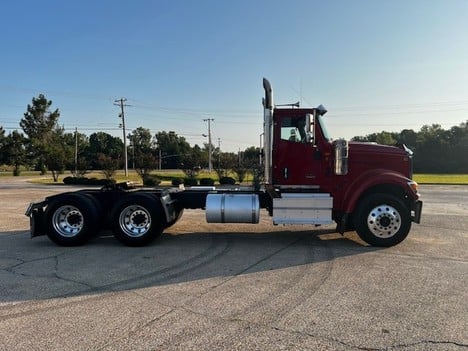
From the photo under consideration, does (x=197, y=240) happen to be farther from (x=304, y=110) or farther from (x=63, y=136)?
(x=63, y=136)

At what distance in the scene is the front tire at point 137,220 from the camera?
8.48 metres

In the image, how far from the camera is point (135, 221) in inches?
341

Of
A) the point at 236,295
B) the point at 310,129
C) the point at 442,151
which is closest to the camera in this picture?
the point at 236,295

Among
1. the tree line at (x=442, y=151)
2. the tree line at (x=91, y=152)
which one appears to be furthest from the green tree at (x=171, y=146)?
the tree line at (x=442, y=151)

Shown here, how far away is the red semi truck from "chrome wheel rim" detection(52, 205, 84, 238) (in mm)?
13

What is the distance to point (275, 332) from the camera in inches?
164

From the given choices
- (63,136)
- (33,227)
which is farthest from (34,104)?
(33,227)

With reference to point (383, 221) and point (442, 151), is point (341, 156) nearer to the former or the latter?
point (383, 221)

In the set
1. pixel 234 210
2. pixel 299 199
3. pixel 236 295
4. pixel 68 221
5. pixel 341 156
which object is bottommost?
pixel 236 295

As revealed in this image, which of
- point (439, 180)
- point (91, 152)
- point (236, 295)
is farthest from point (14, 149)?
point (236, 295)

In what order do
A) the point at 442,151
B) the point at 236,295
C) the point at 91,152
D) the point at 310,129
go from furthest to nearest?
1. the point at 91,152
2. the point at 442,151
3. the point at 310,129
4. the point at 236,295

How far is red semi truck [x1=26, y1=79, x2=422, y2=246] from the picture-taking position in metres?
8.32

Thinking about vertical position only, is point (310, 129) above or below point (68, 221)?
above

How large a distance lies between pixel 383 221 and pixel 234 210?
3030mm
